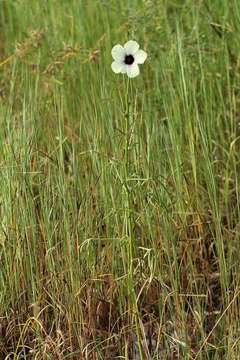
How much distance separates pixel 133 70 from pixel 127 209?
14.7 inches

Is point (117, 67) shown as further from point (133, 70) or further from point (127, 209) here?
point (127, 209)

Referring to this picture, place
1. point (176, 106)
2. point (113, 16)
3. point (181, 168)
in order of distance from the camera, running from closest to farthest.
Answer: point (181, 168) < point (176, 106) < point (113, 16)

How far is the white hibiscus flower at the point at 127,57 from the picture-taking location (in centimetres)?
269

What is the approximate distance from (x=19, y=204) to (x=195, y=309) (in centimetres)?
64

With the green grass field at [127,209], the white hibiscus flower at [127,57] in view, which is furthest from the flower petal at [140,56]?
the green grass field at [127,209]

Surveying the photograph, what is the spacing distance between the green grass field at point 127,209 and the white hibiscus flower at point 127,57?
0.42 ft

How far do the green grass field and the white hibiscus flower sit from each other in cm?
13

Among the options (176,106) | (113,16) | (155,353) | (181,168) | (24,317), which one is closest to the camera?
(155,353)

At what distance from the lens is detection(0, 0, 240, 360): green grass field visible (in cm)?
288

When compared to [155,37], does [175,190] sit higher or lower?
lower

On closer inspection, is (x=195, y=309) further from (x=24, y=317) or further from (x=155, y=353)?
(x=24, y=317)

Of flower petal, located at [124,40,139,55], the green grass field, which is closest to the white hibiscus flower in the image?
flower petal, located at [124,40,139,55]

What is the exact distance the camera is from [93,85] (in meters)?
3.78

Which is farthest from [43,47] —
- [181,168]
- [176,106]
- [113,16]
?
[181,168]
